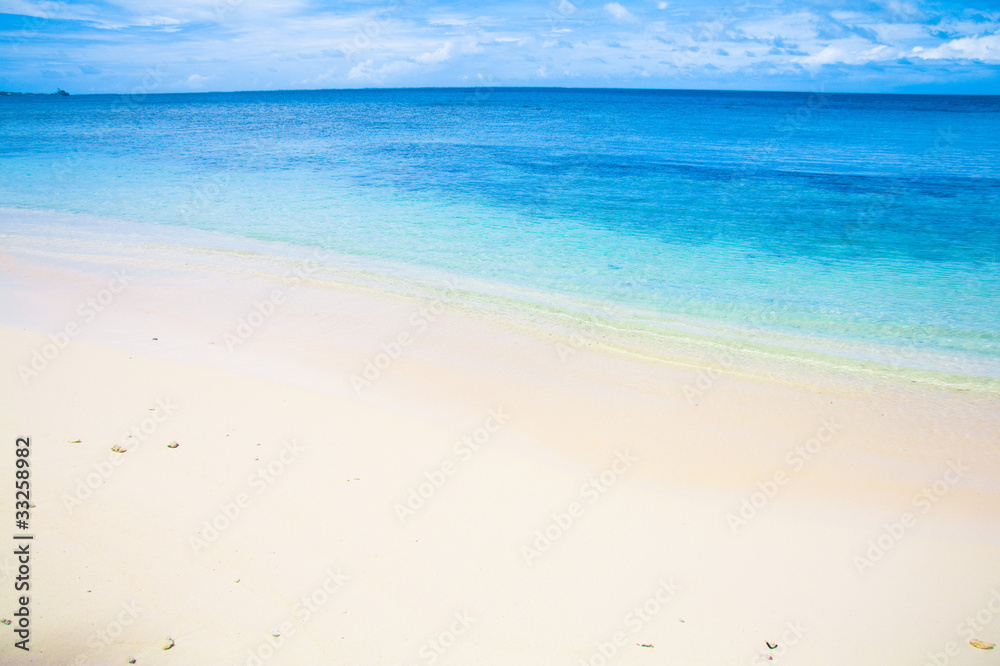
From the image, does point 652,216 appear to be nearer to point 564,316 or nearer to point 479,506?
point 564,316

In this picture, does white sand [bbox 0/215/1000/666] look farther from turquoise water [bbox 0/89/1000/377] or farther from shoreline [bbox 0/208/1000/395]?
turquoise water [bbox 0/89/1000/377]

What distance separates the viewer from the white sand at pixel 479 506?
4.22 metres

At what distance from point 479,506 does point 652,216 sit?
15.0 m

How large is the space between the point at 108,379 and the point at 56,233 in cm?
1160

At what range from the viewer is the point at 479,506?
5547 mm

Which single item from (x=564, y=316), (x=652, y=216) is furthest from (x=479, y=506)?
(x=652, y=216)

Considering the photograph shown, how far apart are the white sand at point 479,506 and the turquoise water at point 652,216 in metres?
2.87

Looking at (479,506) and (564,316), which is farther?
(564,316)

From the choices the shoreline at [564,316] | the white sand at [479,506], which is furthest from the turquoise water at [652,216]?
the white sand at [479,506]

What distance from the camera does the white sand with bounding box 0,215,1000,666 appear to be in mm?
4223

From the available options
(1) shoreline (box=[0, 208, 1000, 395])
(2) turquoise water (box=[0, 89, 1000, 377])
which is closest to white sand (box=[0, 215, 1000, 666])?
(1) shoreline (box=[0, 208, 1000, 395])

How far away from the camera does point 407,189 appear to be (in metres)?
22.5

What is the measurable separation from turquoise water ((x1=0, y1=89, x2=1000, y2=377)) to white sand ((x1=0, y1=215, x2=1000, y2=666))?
9.42ft

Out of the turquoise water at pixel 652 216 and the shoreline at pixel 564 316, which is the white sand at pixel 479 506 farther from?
the turquoise water at pixel 652 216
